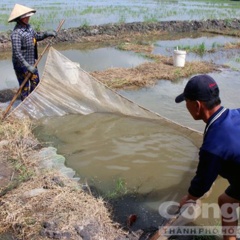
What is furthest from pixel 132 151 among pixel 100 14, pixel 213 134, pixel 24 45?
pixel 100 14

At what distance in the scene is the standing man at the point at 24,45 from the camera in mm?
4522

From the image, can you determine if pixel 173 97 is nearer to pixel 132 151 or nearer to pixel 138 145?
pixel 138 145

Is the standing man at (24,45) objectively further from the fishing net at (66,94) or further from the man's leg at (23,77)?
the fishing net at (66,94)

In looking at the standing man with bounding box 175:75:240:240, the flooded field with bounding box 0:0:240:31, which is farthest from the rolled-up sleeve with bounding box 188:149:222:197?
the flooded field with bounding box 0:0:240:31

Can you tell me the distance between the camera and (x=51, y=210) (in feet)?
8.87

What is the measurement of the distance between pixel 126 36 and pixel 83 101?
27.1 feet

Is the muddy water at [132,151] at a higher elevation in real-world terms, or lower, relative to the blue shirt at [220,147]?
lower

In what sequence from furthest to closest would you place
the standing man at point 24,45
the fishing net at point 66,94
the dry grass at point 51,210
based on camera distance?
the fishing net at point 66,94 → the standing man at point 24,45 → the dry grass at point 51,210

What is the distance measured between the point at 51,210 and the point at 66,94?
252 cm

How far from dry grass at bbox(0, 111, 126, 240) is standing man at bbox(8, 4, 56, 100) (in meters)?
1.83

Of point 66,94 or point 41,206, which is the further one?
point 66,94

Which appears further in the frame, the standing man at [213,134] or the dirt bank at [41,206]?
the dirt bank at [41,206]

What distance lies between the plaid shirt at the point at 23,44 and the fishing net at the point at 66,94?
27cm

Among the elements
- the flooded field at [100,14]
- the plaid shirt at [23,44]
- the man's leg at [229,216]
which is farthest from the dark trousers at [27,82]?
the flooded field at [100,14]
